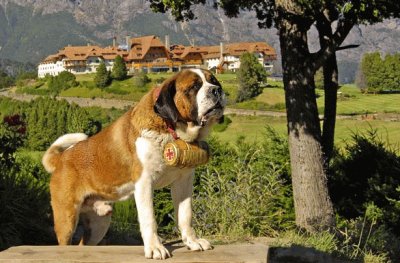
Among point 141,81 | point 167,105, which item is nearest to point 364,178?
point 167,105

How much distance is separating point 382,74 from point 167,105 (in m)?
89.5

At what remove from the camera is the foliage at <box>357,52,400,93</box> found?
284 feet

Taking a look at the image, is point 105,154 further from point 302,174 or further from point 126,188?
point 302,174

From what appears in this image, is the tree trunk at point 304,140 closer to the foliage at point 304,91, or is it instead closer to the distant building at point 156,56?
the foliage at point 304,91

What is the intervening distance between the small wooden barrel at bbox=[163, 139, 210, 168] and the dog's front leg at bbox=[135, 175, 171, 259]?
8.5 inches

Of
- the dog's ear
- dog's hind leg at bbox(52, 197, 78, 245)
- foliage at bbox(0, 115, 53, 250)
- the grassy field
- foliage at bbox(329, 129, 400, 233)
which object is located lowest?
the grassy field

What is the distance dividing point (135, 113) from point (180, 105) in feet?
1.45

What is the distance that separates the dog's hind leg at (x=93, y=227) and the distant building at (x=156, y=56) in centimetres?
12271

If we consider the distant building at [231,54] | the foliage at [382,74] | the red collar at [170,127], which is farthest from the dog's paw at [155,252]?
the distant building at [231,54]

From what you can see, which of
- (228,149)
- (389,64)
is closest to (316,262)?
(228,149)

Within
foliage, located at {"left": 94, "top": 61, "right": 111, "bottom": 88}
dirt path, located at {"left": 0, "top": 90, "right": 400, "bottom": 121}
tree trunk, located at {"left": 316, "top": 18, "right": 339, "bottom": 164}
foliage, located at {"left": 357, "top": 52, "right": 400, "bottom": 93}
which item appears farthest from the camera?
foliage, located at {"left": 94, "top": 61, "right": 111, "bottom": 88}

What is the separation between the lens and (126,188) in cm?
380

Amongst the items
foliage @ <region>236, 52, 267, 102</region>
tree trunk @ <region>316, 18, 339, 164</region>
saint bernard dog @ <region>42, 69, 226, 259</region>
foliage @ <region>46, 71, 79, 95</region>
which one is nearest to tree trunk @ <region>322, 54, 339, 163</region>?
tree trunk @ <region>316, 18, 339, 164</region>

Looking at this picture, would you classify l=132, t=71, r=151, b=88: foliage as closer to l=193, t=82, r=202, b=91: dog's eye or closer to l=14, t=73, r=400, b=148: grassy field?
l=14, t=73, r=400, b=148: grassy field
